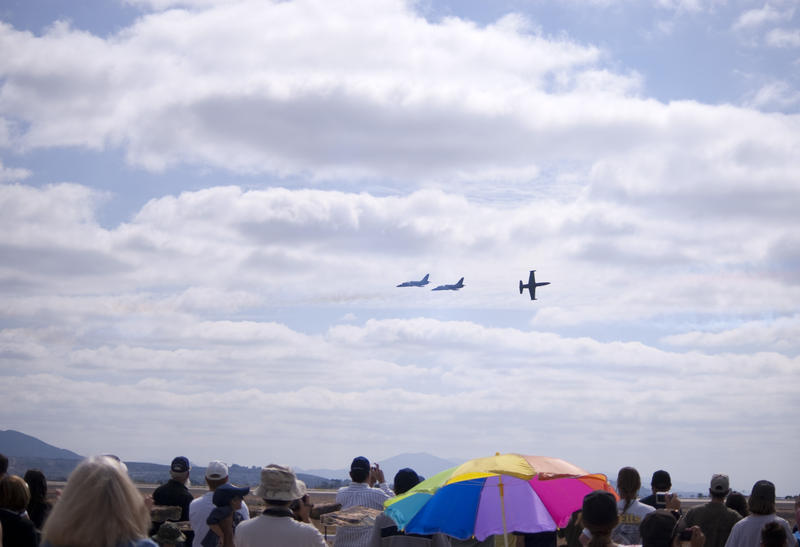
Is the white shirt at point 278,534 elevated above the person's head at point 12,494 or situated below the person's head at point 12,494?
below

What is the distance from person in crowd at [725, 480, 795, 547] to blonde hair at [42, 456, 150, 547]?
24.1 ft

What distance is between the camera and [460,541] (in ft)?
36.6

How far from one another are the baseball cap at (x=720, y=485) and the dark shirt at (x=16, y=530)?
25.7 ft

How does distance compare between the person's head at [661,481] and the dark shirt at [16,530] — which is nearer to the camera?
the dark shirt at [16,530]

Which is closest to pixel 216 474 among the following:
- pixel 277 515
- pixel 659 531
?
pixel 277 515

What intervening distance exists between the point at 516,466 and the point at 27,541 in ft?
17.6

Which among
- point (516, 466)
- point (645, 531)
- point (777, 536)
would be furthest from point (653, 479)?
point (645, 531)

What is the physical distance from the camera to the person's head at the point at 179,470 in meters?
10.8

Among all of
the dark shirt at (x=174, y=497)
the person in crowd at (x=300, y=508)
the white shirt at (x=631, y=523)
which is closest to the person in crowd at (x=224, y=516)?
the person in crowd at (x=300, y=508)

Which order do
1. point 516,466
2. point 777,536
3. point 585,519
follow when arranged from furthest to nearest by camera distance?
point 516,466
point 777,536
point 585,519

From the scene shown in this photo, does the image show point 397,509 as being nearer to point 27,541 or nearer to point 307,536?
point 307,536

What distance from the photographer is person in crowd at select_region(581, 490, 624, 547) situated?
573cm

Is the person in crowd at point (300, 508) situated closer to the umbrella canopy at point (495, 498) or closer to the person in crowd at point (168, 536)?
the umbrella canopy at point (495, 498)

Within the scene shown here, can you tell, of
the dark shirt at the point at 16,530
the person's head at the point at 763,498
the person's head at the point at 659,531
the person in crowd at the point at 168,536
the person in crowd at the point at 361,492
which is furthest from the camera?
the person in crowd at the point at 361,492
